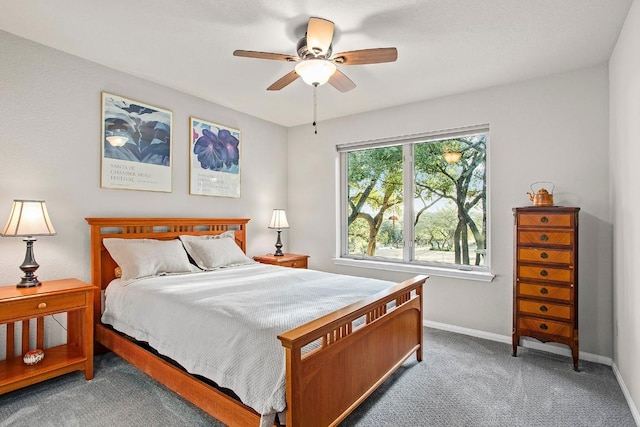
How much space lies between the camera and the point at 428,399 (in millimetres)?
2336

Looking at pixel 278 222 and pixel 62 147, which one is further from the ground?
pixel 62 147

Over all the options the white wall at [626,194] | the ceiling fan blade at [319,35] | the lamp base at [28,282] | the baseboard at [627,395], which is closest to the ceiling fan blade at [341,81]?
the ceiling fan blade at [319,35]

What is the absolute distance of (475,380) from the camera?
2609 millimetres

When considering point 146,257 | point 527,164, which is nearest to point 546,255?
point 527,164

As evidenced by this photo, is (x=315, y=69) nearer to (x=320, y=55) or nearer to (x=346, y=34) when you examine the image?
(x=320, y=55)

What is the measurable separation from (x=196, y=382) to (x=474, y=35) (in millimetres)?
3044

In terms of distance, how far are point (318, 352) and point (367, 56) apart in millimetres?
1883

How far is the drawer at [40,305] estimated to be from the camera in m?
2.21

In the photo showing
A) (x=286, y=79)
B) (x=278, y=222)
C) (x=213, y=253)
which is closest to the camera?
(x=286, y=79)

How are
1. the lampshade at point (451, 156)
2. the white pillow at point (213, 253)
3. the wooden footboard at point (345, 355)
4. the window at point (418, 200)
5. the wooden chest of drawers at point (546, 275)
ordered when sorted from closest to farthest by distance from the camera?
the wooden footboard at point (345, 355)
the wooden chest of drawers at point (546, 275)
the white pillow at point (213, 253)
the window at point (418, 200)
the lampshade at point (451, 156)

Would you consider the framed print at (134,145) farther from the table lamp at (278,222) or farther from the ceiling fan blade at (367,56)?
the ceiling fan blade at (367,56)

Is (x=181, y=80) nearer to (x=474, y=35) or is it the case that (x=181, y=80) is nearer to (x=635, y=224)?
(x=474, y=35)

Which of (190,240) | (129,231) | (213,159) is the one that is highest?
(213,159)

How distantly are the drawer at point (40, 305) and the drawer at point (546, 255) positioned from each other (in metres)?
3.62
